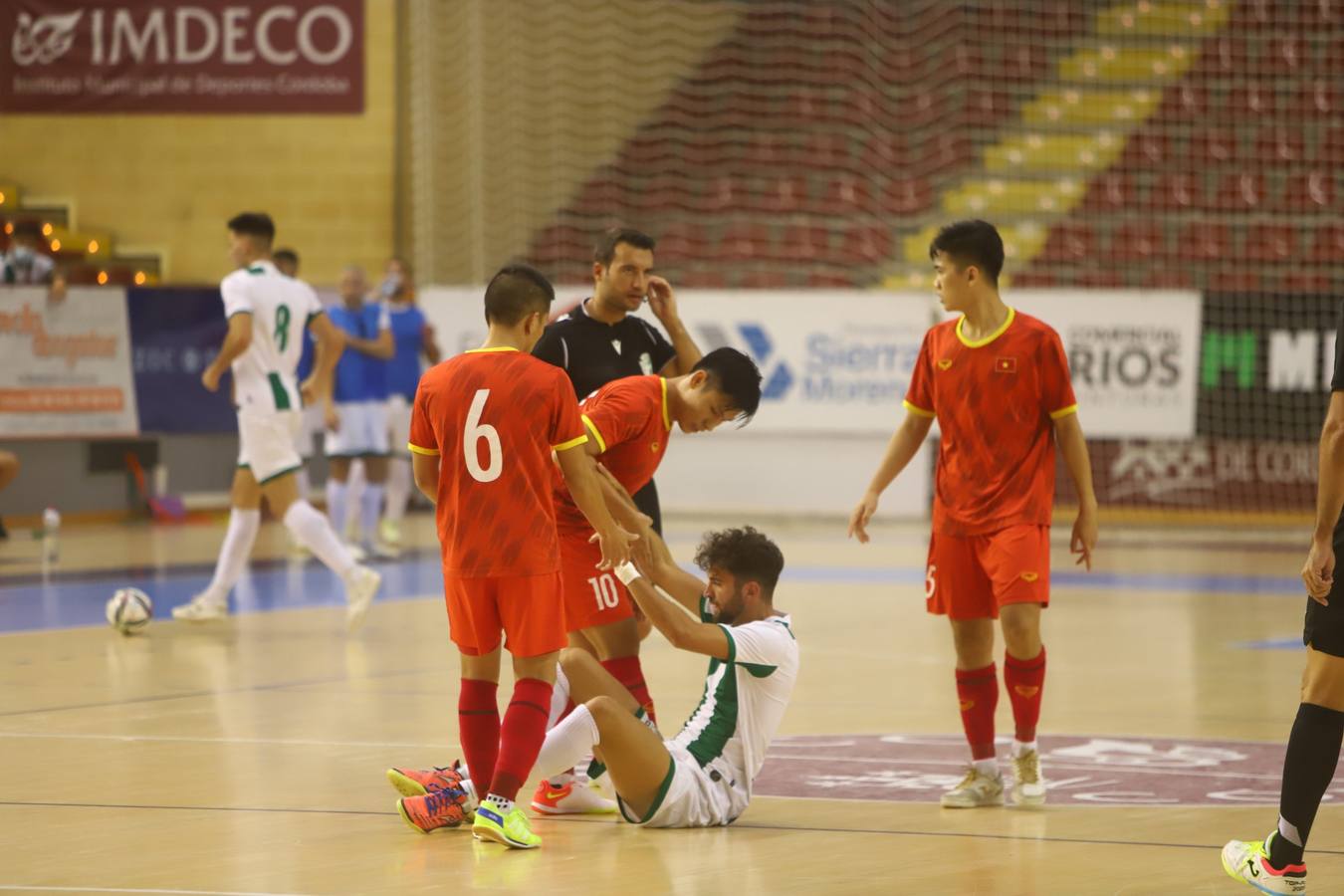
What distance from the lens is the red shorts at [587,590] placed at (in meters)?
6.22

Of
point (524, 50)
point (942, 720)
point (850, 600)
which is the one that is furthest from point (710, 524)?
point (942, 720)

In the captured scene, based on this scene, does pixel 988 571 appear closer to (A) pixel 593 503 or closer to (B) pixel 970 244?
(B) pixel 970 244

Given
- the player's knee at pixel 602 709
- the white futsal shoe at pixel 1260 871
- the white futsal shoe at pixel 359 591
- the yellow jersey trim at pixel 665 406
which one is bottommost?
the white futsal shoe at pixel 359 591

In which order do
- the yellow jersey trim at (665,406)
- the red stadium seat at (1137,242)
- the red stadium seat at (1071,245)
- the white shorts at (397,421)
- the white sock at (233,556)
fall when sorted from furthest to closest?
the red stadium seat at (1071,245) < the red stadium seat at (1137,242) < the white shorts at (397,421) < the white sock at (233,556) < the yellow jersey trim at (665,406)

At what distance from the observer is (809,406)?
18.9 metres

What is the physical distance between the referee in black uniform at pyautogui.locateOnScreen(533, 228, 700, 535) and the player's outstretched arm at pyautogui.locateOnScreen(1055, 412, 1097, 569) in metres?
1.35

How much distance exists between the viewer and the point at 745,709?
5867mm

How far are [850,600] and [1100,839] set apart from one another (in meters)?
7.06

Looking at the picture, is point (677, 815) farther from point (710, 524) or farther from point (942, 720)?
point (710, 524)

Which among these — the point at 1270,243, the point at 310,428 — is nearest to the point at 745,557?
the point at 310,428

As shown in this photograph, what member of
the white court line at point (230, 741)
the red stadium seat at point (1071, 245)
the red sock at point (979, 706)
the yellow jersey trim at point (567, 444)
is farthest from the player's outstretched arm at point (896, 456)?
the red stadium seat at point (1071, 245)

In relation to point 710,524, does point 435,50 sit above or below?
above

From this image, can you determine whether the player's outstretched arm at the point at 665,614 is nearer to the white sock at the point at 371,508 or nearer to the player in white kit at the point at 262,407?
the player in white kit at the point at 262,407

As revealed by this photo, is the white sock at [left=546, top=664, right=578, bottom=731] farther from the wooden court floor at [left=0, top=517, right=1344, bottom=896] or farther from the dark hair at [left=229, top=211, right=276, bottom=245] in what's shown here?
the dark hair at [left=229, top=211, right=276, bottom=245]
